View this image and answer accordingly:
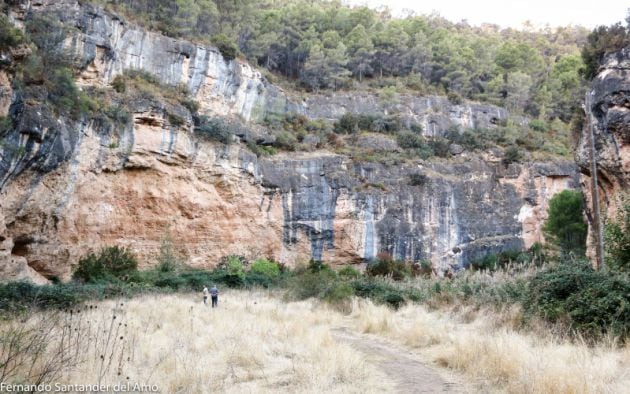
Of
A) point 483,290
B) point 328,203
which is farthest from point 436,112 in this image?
point 483,290

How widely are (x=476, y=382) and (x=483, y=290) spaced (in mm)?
8267

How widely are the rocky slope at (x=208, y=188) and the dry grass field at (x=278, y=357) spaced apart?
451 inches

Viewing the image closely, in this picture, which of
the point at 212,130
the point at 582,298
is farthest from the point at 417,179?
the point at 582,298

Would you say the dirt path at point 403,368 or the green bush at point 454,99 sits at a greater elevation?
the green bush at point 454,99

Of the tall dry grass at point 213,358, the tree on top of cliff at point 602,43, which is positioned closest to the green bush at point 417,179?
the tree on top of cliff at point 602,43

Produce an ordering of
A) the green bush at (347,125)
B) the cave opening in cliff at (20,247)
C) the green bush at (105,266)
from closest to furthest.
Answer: the cave opening in cliff at (20,247), the green bush at (105,266), the green bush at (347,125)

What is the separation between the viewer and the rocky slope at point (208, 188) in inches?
828

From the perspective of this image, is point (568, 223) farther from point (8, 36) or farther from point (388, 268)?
point (8, 36)

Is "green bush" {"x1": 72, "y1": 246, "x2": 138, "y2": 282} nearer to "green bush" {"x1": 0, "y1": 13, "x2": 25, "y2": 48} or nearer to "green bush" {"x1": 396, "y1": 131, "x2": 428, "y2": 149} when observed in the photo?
"green bush" {"x1": 0, "y1": 13, "x2": 25, "y2": 48}

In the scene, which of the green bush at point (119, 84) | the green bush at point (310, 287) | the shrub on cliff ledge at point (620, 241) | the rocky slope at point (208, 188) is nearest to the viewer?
the shrub on cliff ledge at point (620, 241)

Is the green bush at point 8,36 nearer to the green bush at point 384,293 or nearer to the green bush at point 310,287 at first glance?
the green bush at point 310,287

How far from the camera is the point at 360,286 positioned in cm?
2050

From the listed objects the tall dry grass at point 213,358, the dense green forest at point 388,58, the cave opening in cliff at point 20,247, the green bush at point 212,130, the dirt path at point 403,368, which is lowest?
the dirt path at point 403,368

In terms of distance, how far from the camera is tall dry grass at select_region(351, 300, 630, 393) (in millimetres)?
5441
